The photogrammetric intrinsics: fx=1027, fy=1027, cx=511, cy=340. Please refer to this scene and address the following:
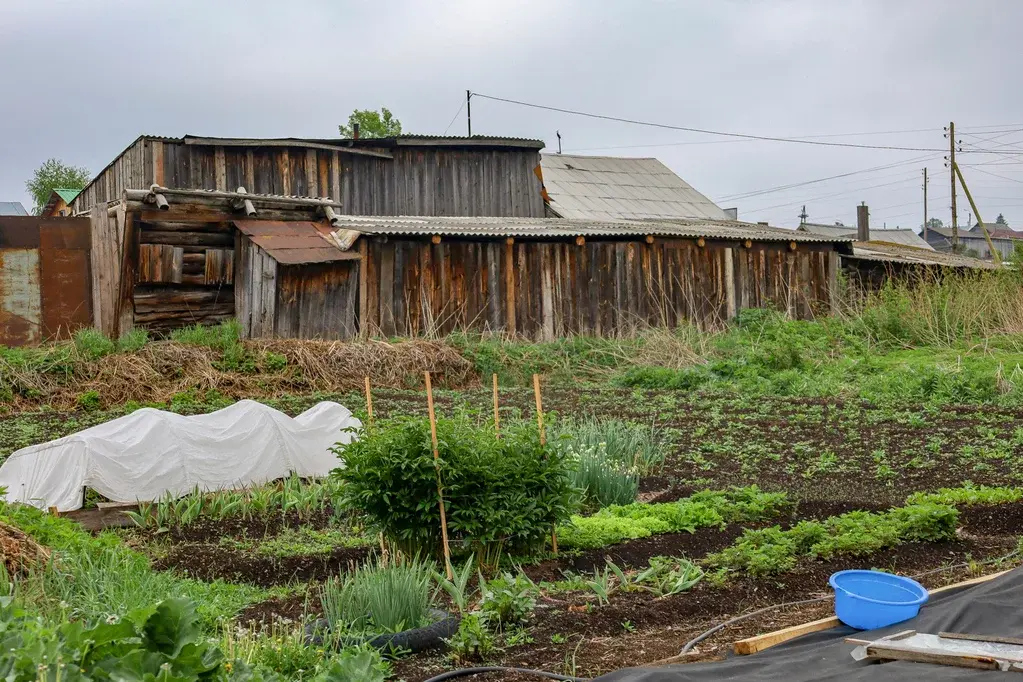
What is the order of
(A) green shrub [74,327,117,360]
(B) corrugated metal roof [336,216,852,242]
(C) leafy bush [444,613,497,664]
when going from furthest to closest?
(B) corrugated metal roof [336,216,852,242]
(A) green shrub [74,327,117,360]
(C) leafy bush [444,613,497,664]

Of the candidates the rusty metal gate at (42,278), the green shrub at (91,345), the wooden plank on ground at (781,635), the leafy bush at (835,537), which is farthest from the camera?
the rusty metal gate at (42,278)

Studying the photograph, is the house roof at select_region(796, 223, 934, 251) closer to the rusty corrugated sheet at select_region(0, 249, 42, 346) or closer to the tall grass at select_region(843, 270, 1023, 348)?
the tall grass at select_region(843, 270, 1023, 348)

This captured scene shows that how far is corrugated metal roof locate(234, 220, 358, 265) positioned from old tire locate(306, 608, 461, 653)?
34.0 feet

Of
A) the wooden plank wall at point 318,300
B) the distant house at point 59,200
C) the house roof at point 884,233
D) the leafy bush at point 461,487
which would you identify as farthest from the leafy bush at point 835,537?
the house roof at point 884,233

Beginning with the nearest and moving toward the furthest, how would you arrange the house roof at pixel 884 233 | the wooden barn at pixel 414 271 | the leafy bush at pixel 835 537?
the leafy bush at pixel 835 537, the wooden barn at pixel 414 271, the house roof at pixel 884 233

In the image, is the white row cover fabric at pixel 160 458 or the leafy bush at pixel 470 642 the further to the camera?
the white row cover fabric at pixel 160 458

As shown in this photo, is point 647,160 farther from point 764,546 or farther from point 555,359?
point 764,546

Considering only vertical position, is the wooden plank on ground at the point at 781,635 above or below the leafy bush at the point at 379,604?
below

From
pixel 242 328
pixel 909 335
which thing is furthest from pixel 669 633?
pixel 909 335

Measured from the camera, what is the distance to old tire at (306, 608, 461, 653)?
182 inches

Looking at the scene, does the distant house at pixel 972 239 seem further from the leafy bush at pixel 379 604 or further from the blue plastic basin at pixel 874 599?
the leafy bush at pixel 379 604

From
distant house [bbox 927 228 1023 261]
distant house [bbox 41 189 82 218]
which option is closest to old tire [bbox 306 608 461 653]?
distant house [bbox 41 189 82 218]

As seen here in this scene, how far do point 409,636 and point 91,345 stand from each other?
971cm

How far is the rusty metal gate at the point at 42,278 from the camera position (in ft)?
45.5
